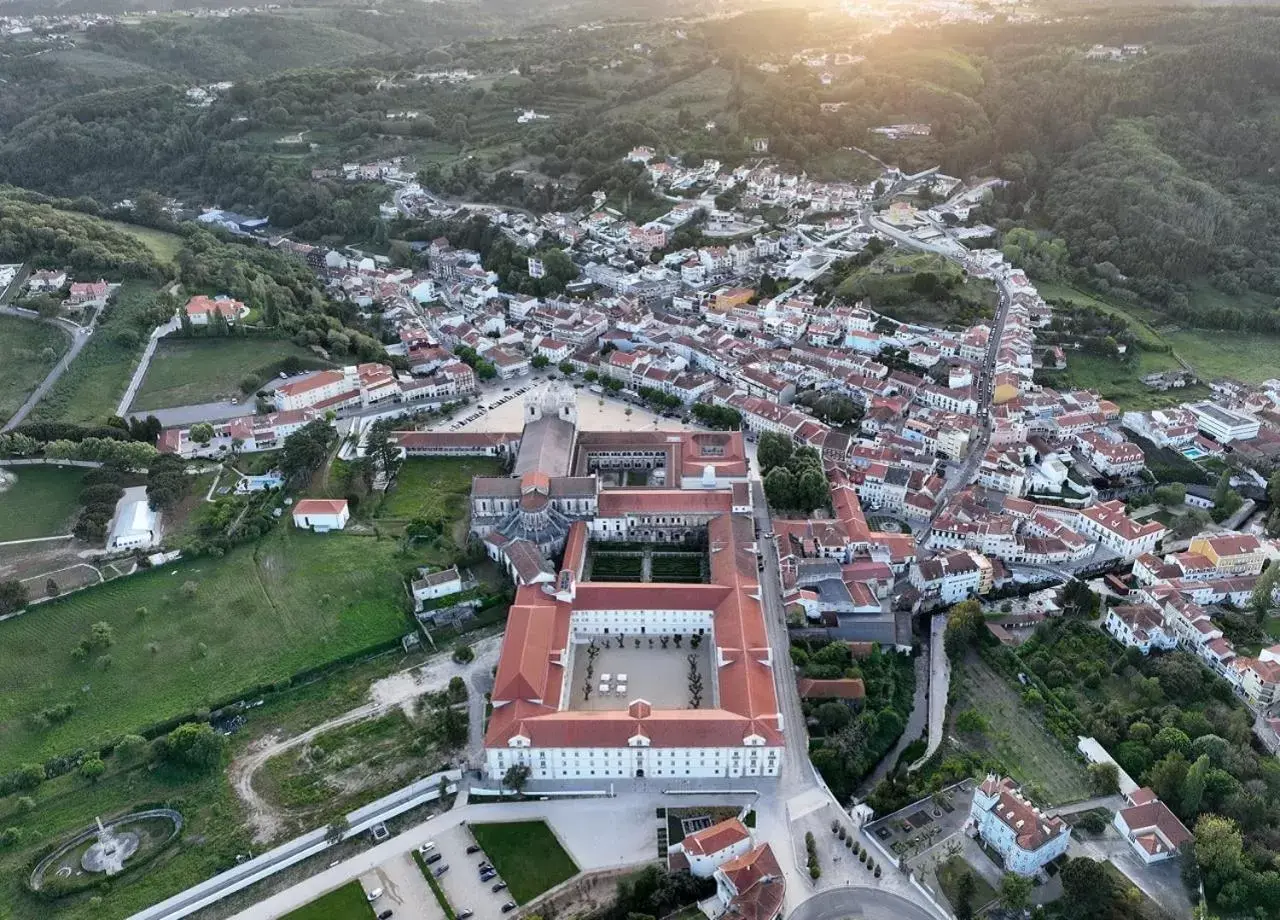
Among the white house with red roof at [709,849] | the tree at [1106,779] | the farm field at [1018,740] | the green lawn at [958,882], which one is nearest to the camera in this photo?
the green lawn at [958,882]

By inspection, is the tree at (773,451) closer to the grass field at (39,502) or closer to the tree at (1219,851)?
the tree at (1219,851)

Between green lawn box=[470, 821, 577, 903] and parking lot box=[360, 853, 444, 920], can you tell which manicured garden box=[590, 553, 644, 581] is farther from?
parking lot box=[360, 853, 444, 920]

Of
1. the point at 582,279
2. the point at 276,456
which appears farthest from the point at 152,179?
the point at 276,456

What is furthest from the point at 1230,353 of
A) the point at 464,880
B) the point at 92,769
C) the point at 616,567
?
the point at 92,769

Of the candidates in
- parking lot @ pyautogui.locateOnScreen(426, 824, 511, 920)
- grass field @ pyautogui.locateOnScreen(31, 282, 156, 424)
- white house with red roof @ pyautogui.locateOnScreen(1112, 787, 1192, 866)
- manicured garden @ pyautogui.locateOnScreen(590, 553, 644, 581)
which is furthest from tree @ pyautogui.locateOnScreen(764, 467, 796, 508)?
grass field @ pyautogui.locateOnScreen(31, 282, 156, 424)

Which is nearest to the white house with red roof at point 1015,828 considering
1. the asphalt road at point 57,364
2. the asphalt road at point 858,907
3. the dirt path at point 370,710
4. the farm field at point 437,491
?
the asphalt road at point 858,907

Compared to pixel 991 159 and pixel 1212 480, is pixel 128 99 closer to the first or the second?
pixel 991 159
